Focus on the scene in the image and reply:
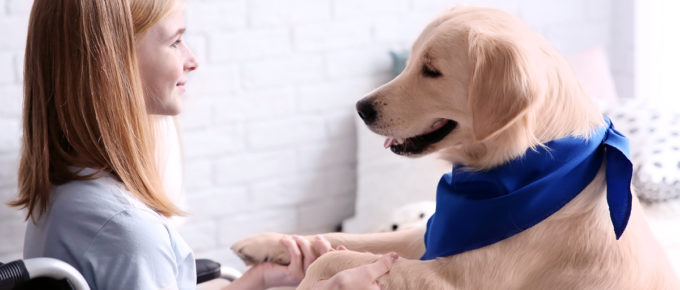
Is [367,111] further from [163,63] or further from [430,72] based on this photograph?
[163,63]

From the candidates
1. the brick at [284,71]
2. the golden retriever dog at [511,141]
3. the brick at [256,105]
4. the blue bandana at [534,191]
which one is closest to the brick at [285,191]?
the brick at [256,105]

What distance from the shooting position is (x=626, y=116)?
7.20ft

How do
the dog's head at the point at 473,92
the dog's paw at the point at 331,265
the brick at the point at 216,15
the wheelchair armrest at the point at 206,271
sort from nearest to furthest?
the dog's head at the point at 473,92 → the dog's paw at the point at 331,265 → the wheelchair armrest at the point at 206,271 → the brick at the point at 216,15

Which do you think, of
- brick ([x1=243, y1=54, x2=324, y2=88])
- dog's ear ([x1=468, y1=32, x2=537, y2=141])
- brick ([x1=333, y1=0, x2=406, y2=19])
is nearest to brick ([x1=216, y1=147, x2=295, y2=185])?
brick ([x1=243, y1=54, x2=324, y2=88])

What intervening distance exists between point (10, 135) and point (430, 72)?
4.51ft

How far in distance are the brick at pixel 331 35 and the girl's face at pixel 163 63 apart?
43.6 inches

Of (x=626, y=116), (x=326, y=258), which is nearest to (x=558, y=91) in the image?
(x=326, y=258)

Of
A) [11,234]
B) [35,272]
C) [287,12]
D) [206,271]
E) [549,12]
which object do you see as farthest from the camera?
[549,12]

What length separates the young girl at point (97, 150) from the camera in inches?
44.5

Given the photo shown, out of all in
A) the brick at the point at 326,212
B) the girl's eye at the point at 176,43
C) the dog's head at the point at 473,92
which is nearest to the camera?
the dog's head at the point at 473,92

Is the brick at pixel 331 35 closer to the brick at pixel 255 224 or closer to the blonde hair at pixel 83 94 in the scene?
the brick at pixel 255 224

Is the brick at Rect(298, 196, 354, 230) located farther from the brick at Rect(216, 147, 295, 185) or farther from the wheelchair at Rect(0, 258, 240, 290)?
the wheelchair at Rect(0, 258, 240, 290)

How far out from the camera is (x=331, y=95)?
99.3 inches

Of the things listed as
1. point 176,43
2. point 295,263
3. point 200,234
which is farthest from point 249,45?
point 295,263
